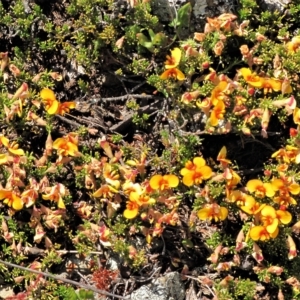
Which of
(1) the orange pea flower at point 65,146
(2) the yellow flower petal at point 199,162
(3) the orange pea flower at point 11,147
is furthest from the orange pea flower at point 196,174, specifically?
(3) the orange pea flower at point 11,147

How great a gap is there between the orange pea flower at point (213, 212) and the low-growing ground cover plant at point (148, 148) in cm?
1

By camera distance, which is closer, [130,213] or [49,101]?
[130,213]

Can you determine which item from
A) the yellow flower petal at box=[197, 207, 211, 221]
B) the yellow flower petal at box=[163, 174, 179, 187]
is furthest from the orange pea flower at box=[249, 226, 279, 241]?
the yellow flower petal at box=[163, 174, 179, 187]

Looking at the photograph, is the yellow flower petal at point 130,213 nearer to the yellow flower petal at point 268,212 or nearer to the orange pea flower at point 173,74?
the yellow flower petal at point 268,212

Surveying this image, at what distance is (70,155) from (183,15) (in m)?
1.39

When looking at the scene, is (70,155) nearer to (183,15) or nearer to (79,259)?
(79,259)

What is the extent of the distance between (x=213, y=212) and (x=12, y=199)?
1485mm

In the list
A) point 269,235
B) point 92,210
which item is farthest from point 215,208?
point 92,210

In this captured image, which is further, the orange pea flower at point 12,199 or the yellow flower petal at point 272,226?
the orange pea flower at point 12,199

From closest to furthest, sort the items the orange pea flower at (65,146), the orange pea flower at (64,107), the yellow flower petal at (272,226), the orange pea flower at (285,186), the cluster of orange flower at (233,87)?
the yellow flower petal at (272,226) < the orange pea flower at (285,186) < the cluster of orange flower at (233,87) < the orange pea flower at (65,146) < the orange pea flower at (64,107)

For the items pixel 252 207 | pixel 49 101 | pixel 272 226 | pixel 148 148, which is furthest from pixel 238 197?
pixel 49 101

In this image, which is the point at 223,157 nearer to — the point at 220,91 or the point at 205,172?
the point at 205,172

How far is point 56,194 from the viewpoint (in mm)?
4582

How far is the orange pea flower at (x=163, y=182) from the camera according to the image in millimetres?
4461
